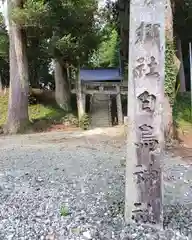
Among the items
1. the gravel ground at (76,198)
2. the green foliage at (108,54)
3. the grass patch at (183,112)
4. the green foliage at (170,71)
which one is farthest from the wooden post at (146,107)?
the green foliage at (108,54)

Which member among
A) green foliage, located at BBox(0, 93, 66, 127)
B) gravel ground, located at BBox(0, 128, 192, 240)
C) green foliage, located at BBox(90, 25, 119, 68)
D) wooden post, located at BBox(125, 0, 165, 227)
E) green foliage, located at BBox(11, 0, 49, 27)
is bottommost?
green foliage, located at BBox(0, 93, 66, 127)

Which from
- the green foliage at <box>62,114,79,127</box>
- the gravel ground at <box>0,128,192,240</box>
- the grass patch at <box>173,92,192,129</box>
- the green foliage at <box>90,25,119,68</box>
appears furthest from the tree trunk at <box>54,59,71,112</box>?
the gravel ground at <box>0,128,192,240</box>

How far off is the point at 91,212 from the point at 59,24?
37.8ft

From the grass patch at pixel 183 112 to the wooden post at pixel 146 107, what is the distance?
907 cm

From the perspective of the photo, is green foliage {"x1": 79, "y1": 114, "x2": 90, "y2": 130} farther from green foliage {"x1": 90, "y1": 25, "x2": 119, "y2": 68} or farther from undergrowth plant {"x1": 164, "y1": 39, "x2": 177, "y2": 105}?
green foliage {"x1": 90, "y1": 25, "x2": 119, "y2": 68}

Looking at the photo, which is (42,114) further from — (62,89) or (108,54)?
(108,54)

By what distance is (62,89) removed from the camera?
18750mm

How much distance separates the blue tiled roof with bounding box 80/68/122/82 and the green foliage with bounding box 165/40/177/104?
7.30 meters

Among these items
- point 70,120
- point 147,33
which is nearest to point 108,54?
point 70,120

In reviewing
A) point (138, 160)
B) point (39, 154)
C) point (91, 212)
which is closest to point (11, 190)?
point (91, 212)

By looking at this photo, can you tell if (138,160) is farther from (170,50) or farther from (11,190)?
(170,50)

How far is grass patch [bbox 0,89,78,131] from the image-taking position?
1517cm

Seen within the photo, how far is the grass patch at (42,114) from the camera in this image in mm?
15172

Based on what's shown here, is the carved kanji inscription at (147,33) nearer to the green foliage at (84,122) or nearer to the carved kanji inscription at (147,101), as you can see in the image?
the carved kanji inscription at (147,101)
